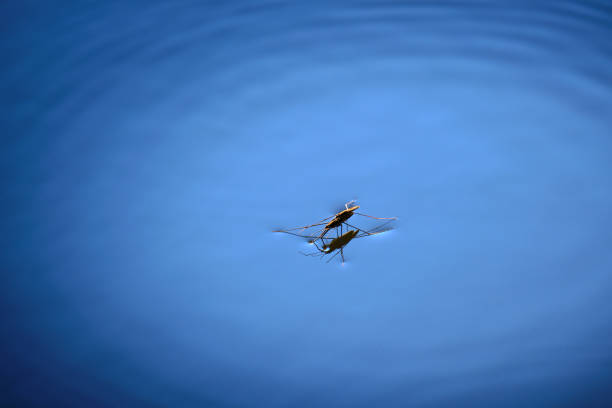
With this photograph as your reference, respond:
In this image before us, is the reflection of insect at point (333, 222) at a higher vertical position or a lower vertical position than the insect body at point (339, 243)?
higher

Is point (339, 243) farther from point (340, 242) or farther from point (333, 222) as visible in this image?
point (333, 222)

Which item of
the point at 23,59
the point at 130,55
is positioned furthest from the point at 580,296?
the point at 23,59

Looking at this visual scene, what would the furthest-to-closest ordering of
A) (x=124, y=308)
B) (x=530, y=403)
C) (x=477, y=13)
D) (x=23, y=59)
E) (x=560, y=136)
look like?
(x=477, y=13), (x=23, y=59), (x=560, y=136), (x=124, y=308), (x=530, y=403)

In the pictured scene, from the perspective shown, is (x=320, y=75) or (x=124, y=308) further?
(x=320, y=75)

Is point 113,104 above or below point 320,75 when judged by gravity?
below

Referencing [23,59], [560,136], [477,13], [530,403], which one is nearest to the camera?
[530,403]

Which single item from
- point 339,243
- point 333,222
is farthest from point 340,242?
point 333,222

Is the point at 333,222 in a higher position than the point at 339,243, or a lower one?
higher

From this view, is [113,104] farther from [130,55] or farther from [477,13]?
[477,13]

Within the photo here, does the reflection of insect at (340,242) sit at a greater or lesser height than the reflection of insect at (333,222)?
lesser

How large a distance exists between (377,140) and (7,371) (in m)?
2.80

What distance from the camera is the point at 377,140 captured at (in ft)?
10.8

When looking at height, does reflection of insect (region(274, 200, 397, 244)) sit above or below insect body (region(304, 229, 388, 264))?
above

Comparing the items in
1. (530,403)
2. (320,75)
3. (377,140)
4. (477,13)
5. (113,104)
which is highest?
(477,13)
